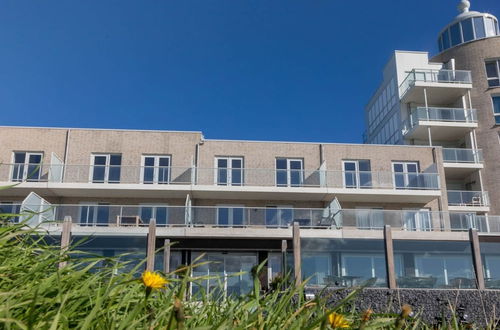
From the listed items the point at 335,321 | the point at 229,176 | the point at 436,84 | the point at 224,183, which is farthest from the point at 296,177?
the point at 335,321

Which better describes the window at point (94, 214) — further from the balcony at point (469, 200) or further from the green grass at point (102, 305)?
the green grass at point (102, 305)

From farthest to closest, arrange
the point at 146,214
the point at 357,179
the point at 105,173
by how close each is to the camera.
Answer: the point at 357,179
the point at 105,173
the point at 146,214

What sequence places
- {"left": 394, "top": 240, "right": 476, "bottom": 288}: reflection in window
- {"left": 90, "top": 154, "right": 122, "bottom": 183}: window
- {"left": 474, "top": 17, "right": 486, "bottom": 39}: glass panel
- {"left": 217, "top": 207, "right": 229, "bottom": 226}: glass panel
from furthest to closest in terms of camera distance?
1. {"left": 474, "top": 17, "right": 486, "bottom": 39}: glass panel
2. {"left": 90, "top": 154, "right": 122, "bottom": 183}: window
3. {"left": 217, "top": 207, "right": 229, "bottom": 226}: glass panel
4. {"left": 394, "top": 240, "right": 476, "bottom": 288}: reflection in window

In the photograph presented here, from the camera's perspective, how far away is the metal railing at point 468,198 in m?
29.3

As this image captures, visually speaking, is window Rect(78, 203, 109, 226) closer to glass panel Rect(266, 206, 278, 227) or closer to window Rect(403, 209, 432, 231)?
glass panel Rect(266, 206, 278, 227)

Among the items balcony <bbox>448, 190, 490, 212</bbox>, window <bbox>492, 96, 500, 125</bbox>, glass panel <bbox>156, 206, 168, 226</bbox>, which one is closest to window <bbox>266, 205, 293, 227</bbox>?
glass panel <bbox>156, 206, 168, 226</bbox>

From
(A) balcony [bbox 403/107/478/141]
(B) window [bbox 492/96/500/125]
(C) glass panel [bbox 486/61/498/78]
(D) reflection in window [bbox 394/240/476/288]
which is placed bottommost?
(D) reflection in window [bbox 394/240/476/288]

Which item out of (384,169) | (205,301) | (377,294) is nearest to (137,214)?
(377,294)

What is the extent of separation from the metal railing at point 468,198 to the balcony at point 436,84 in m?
6.61

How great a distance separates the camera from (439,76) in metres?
32.8

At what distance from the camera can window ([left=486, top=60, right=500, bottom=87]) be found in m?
32.8

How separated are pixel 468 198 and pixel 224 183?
548 inches

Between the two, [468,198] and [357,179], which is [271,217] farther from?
[468,198]

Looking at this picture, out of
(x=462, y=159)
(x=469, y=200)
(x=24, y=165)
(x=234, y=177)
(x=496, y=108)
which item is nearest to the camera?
(x=24, y=165)
